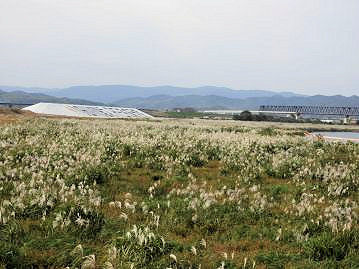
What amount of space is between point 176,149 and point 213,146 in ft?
10.3

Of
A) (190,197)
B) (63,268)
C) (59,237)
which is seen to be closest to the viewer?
(63,268)

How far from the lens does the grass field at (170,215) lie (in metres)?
8.38

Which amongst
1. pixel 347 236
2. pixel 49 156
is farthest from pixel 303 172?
pixel 49 156

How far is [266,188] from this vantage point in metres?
15.4

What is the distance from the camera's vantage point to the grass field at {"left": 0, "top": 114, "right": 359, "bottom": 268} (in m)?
8.38

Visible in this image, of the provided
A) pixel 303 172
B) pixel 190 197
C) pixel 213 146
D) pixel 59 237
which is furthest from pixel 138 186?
pixel 213 146

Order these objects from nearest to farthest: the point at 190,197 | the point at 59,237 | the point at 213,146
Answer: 1. the point at 59,237
2. the point at 190,197
3. the point at 213,146

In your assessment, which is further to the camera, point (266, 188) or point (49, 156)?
point (49, 156)

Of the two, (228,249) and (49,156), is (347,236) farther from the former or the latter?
(49,156)

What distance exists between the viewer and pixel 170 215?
11.0m

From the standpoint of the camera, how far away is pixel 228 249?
923 cm

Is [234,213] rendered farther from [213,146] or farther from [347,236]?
[213,146]

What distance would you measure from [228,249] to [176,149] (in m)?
13.5

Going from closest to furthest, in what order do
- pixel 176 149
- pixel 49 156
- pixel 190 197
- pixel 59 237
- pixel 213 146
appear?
pixel 59 237 < pixel 190 197 < pixel 49 156 < pixel 176 149 < pixel 213 146
